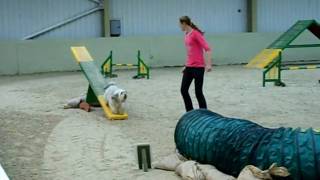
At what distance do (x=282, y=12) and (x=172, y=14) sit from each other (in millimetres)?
4309

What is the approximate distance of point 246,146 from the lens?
4578mm

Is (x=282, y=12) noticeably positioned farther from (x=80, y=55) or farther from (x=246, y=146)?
(x=246, y=146)

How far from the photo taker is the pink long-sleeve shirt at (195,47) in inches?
288

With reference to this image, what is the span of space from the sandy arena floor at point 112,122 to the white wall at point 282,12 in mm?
6284

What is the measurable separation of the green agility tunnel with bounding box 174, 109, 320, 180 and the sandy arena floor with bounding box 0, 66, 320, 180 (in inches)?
16.4

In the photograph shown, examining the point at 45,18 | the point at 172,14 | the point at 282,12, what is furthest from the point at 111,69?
the point at 282,12

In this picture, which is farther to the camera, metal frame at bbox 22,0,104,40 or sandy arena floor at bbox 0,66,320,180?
metal frame at bbox 22,0,104,40

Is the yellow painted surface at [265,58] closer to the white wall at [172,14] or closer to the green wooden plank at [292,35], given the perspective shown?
the green wooden plank at [292,35]

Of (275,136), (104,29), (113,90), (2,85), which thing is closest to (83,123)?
(113,90)

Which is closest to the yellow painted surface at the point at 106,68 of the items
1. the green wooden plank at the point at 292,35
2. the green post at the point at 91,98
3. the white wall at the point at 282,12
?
the green wooden plank at the point at 292,35

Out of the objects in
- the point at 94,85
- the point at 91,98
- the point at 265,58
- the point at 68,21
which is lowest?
the point at 91,98

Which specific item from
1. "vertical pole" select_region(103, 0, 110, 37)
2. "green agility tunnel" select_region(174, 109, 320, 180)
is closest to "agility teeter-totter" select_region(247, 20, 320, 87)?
"vertical pole" select_region(103, 0, 110, 37)

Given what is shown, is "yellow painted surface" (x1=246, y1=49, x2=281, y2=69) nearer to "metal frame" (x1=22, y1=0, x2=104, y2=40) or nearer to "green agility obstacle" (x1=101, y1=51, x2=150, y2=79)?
"green agility obstacle" (x1=101, y1=51, x2=150, y2=79)

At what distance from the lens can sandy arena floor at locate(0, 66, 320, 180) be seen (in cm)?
559
